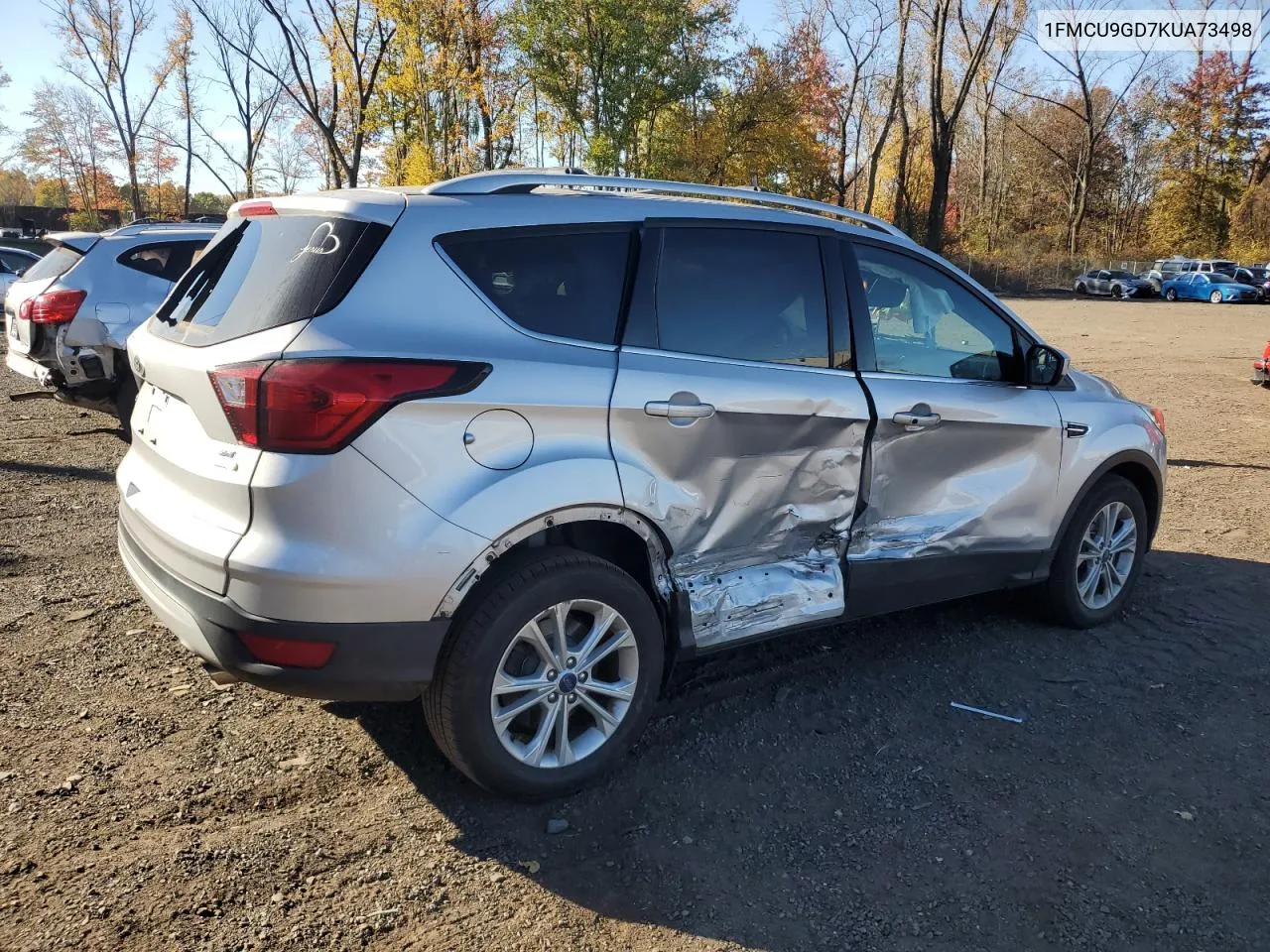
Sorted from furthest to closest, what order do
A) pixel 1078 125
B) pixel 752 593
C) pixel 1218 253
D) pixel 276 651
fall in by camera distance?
1. pixel 1078 125
2. pixel 1218 253
3. pixel 752 593
4. pixel 276 651

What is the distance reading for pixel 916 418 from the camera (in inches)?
153

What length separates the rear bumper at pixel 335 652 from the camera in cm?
268

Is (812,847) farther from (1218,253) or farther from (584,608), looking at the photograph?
(1218,253)

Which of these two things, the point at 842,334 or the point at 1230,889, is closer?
the point at 1230,889

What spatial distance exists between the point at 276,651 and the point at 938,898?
2006 millimetres

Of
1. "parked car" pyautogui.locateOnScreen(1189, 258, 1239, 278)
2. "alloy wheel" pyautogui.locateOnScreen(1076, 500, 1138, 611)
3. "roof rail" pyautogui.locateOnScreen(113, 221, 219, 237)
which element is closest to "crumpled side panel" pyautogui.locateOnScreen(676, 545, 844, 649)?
"alloy wheel" pyautogui.locateOnScreen(1076, 500, 1138, 611)

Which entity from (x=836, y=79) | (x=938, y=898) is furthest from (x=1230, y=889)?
(x=836, y=79)

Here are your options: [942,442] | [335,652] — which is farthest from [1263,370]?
[335,652]

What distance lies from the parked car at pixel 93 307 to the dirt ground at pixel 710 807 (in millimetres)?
3121

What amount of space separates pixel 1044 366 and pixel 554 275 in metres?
2.48

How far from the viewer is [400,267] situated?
283 centimetres

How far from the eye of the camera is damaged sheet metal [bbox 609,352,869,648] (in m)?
3.21

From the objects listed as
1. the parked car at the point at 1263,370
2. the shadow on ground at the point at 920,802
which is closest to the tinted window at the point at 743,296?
the shadow on ground at the point at 920,802

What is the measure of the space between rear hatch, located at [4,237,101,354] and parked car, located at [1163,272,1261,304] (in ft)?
147
